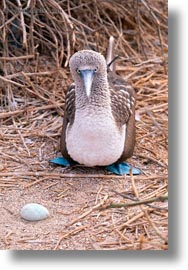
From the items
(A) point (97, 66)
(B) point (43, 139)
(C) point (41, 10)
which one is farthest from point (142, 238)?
(C) point (41, 10)

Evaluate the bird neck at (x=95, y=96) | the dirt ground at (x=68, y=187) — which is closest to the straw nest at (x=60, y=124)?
the dirt ground at (x=68, y=187)

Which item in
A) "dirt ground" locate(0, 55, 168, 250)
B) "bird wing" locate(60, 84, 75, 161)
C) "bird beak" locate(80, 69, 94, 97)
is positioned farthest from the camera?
"bird wing" locate(60, 84, 75, 161)

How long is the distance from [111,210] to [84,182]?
18 cm

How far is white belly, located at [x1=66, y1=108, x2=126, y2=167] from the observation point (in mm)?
1948

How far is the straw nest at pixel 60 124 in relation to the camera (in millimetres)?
1793

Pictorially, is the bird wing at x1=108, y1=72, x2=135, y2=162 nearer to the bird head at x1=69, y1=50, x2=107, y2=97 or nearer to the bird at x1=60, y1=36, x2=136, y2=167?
the bird at x1=60, y1=36, x2=136, y2=167

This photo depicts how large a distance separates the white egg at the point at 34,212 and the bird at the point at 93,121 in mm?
199

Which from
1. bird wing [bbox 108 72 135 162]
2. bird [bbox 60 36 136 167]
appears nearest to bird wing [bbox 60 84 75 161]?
bird [bbox 60 36 136 167]

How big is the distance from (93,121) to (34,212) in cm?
28

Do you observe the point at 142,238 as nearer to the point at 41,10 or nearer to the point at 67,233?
the point at 67,233

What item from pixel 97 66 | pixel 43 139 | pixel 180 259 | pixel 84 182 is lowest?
pixel 180 259

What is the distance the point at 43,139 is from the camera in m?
2.27

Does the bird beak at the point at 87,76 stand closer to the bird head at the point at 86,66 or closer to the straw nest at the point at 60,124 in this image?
the bird head at the point at 86,66

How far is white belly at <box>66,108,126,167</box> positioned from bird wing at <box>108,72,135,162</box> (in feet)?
0.16
